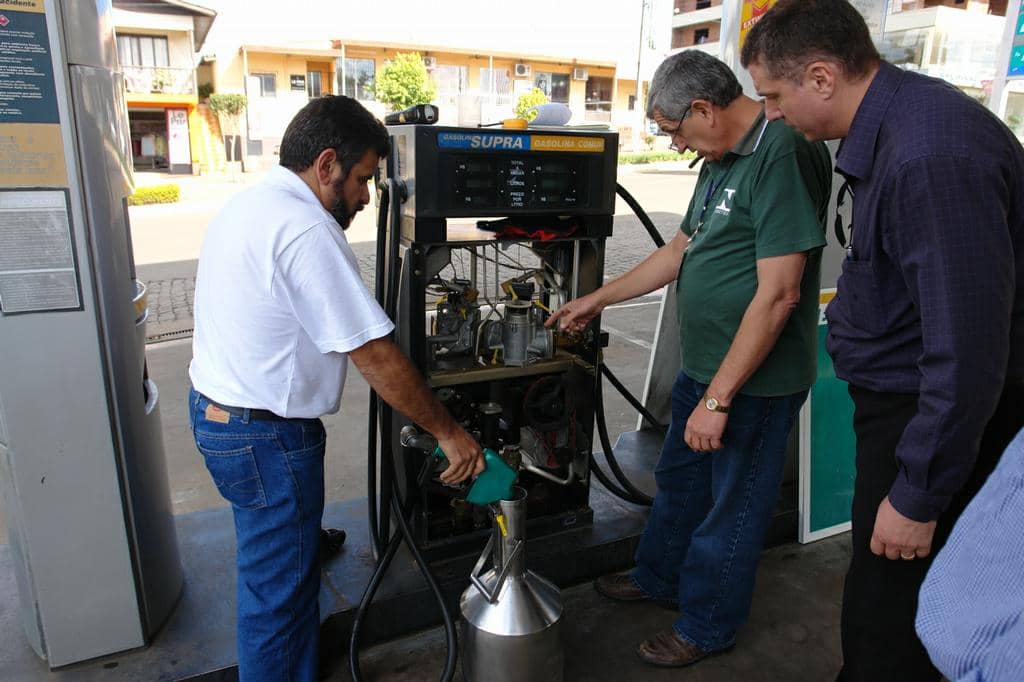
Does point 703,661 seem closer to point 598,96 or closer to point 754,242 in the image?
point 754,242

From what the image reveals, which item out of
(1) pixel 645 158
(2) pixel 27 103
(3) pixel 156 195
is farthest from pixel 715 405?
(1) pixel 645 158

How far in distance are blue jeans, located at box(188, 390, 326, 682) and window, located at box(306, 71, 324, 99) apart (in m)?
31.1

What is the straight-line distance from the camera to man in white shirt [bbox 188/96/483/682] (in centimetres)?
185

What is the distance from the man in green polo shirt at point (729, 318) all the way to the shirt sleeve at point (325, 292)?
105 centimetres

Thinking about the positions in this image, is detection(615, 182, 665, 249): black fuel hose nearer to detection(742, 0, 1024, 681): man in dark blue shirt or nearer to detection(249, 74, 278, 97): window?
detection(742, 0, 1024, 681): man in dark blue shirt

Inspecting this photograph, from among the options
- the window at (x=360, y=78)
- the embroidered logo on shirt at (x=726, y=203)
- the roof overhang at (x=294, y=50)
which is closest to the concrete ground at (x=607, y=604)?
the embroidered logo on shirt at (x=726, y=203)

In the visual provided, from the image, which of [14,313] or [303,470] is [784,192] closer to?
[303,470]

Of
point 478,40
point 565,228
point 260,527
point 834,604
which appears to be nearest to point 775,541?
point 834,604

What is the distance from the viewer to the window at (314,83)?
30594 mm

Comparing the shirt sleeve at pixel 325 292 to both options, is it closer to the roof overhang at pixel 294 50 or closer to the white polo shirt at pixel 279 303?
the white polo shirt at pixel 279 303

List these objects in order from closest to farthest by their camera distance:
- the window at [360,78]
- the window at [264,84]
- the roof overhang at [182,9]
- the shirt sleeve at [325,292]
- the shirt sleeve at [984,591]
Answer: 1. the shirt sleeve at [984,591]
2. the shirt sleeve at [325,292]
3. the roof overhang at [182,9]
4. the window at [264,84]
5. the window at [360,78]

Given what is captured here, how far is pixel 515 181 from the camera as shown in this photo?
2.49 metres

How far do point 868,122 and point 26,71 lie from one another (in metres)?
2.10

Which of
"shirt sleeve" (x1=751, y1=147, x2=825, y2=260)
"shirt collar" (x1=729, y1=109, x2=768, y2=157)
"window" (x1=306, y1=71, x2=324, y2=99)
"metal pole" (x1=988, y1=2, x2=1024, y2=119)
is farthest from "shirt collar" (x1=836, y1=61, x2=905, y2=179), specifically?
"window" (x1=306, y1=71, x2=324, y2=99)
